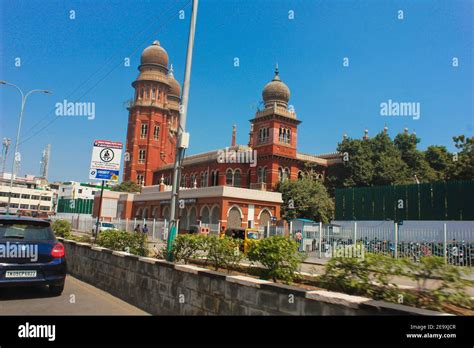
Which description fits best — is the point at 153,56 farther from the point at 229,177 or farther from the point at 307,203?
the point at 307,203

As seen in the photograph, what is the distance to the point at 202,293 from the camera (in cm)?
559

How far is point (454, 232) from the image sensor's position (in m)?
15.8

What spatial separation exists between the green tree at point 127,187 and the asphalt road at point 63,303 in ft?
172

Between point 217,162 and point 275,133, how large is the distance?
8600mm

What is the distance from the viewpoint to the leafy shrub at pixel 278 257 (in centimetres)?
558

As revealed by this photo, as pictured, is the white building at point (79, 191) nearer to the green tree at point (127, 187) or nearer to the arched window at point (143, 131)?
the arched window at point (143, 131)

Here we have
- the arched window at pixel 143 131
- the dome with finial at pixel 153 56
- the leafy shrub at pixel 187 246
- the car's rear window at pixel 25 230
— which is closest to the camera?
the car's rear window at pixel 25 230

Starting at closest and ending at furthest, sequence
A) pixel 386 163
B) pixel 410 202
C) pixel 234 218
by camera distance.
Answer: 1. pixel 410 202
2. pixel 234 218
3. pixel 386 163

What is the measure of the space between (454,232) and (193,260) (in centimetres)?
1278

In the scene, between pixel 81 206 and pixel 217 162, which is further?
pixel 81 206

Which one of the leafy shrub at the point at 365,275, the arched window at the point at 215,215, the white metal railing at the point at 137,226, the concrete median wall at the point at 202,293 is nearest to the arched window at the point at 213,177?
the arched window at the point at 215,215

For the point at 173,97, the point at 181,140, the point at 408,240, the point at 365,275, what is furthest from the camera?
the point at 173,97

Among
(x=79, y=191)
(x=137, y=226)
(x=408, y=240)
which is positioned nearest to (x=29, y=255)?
(x=408, y=240)
